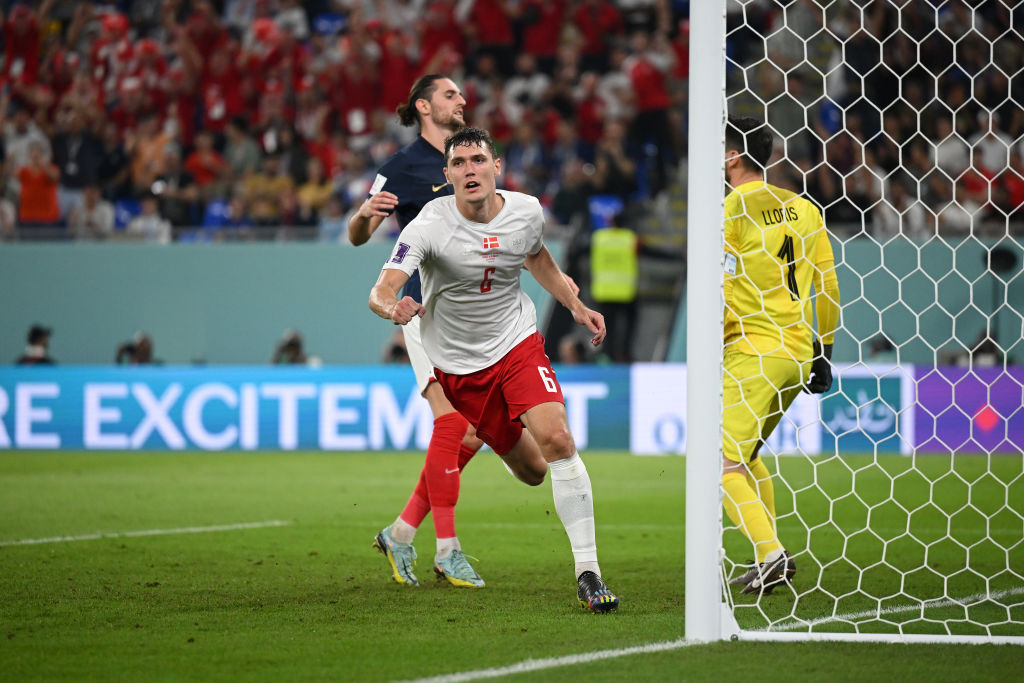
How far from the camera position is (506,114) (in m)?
16.9

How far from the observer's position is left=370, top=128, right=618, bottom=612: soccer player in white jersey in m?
5.19

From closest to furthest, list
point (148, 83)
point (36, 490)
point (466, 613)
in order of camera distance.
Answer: point (466, 613), point (36, 490), point (148, 83)

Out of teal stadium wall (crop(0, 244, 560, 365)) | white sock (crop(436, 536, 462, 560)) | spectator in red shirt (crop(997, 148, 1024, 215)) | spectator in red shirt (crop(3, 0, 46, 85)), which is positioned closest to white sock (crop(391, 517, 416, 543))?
white sock (crop(436, 536, 462, 560))

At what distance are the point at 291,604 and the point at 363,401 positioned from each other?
8116 mm

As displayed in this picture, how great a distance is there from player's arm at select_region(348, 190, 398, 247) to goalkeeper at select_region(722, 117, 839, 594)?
4.94 feet

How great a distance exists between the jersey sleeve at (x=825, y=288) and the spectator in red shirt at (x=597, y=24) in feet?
38.9

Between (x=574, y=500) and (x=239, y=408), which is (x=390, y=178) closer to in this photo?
(x=574, y=500)

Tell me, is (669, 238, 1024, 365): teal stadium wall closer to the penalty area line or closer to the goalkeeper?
the goalkeeper

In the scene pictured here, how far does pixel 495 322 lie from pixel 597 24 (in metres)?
12.9

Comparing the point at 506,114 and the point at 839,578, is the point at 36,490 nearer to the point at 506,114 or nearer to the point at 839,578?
the point at 839,578

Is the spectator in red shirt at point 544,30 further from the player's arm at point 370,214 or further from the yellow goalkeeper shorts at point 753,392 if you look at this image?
the yellow goalkeeper shorts at point 753,392

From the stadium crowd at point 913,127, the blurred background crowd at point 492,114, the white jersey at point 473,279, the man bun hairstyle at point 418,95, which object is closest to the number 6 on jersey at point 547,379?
the white jersey at point 473,279

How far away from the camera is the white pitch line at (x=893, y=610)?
4.67 metres

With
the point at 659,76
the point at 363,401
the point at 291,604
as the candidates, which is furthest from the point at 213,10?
the point at 291,604
